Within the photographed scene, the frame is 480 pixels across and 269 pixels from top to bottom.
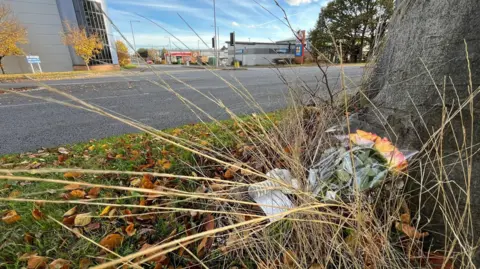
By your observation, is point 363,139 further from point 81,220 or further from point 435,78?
point 81,220

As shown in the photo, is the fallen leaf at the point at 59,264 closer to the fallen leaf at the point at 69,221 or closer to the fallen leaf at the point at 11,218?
the fallen leaf at the point at 69,221

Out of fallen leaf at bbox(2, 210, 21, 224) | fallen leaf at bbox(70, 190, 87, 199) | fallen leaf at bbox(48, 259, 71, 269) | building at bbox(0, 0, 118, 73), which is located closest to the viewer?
fallen leaf at bbox(48, 259, 71, 269)

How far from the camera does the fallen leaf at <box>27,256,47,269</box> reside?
100 cm

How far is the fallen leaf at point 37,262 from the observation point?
1000 millimetres

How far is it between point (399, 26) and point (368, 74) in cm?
64

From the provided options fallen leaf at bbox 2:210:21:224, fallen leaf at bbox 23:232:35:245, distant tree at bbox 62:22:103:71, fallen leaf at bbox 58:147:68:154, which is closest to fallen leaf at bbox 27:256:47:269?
fallen leaf at bbox 23:232:35:245

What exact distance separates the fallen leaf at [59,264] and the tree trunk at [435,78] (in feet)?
5.51

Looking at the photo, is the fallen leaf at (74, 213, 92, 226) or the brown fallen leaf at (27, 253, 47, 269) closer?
the brown fallen leaf at (27, 253, 47, 269)

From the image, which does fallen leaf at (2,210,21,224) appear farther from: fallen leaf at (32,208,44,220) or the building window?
the building window

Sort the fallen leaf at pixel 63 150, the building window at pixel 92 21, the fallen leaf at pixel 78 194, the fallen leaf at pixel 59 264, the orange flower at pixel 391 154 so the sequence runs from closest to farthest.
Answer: the fallen leaf at pixel 59 264
the orange flower at pixel 391 154
the fallen leaf at pixel 78 194
the fallen leaf at pixel 63 150
the building window at pixel 92 21

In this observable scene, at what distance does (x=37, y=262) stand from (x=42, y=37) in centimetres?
2770

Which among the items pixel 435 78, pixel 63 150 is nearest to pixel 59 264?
pixel 63 150

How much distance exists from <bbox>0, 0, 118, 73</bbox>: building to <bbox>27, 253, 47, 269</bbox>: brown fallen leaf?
2277 cm

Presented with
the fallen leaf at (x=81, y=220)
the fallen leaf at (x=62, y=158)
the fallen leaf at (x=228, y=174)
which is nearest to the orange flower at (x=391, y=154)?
the fallen leaf at (x=228, y=174)
